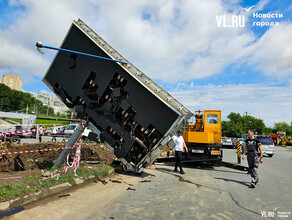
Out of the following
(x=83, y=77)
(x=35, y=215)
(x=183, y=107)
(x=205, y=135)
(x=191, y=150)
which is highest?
(x=83, y=77)

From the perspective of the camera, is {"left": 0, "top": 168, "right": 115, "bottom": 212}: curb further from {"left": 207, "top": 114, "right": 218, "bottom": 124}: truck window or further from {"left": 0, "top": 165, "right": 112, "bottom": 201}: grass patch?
{"left": 207, "top": 114, "right": 218, "bottom": 124}: truck window

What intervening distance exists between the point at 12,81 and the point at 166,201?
148m

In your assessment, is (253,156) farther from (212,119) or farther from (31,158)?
(31,158)

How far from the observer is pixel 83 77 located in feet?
19.7

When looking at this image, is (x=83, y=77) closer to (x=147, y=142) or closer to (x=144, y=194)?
(x=147, y=142)

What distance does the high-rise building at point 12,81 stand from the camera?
11762 cm

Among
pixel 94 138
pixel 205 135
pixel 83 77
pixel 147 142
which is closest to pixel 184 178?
pixel 147 142

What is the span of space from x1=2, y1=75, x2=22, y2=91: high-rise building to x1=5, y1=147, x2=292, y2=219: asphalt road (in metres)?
145

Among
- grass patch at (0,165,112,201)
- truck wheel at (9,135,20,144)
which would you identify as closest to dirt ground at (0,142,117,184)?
grass patch at (0,165,112,201)

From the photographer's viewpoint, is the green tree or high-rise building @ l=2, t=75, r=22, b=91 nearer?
the green tree

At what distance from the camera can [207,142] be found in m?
7.77

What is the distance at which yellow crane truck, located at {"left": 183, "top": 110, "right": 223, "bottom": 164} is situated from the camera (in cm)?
788

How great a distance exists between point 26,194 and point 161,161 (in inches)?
264

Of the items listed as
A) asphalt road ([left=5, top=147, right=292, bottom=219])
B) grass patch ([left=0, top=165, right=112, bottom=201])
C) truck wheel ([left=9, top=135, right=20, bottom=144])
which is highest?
truck wheel ([left=9, top=135, right=20, bottom=144])
